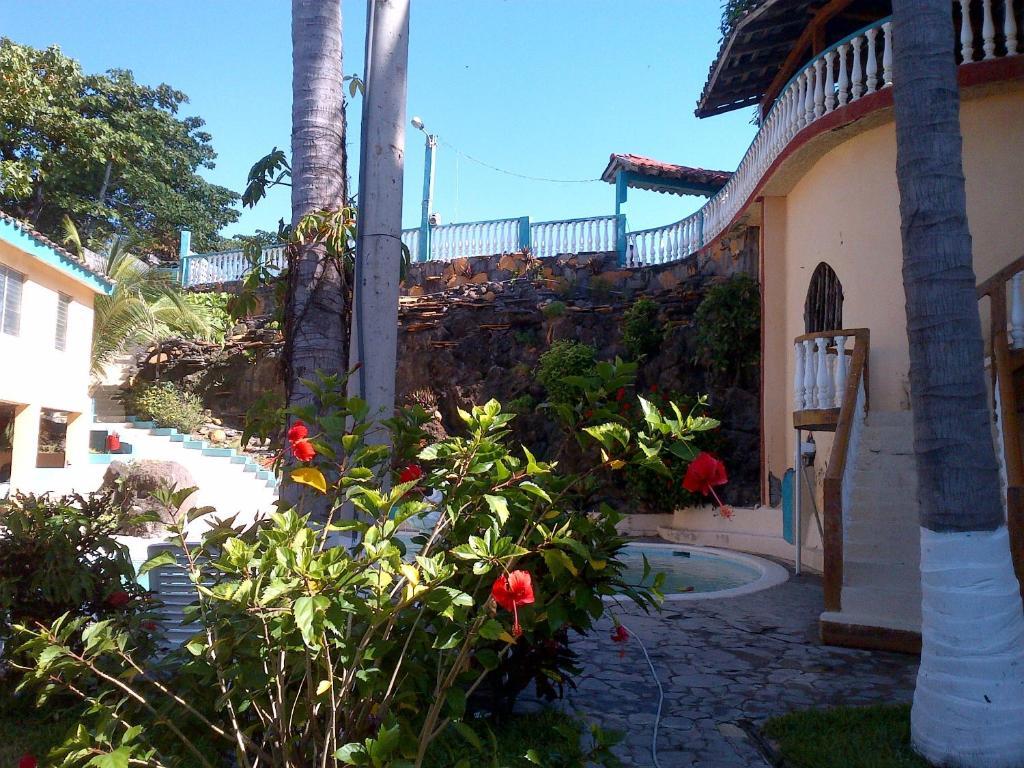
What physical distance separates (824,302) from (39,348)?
13.1m

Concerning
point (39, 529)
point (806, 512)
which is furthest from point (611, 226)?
point (39, 529)

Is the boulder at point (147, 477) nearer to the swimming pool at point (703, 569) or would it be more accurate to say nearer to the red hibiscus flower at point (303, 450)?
the swimming pool at point (703, 569)

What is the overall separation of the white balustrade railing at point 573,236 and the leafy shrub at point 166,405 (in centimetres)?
894

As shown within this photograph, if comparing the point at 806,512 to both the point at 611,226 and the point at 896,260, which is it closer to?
the point at 896,260

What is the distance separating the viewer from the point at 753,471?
13031 millimetres

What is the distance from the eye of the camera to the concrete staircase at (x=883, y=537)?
235 inches

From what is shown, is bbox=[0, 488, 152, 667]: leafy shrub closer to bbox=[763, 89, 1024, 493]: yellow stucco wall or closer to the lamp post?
bbox=[763, 89, 1024, 493]: yellow stucco wall

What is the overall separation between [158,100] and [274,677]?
31.5 m

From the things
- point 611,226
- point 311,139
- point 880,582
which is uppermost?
point 611,226

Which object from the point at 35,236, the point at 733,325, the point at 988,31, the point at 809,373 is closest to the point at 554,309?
the point at 733,325

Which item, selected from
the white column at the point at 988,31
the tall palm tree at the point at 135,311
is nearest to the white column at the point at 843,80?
the white column at the point at 988,31

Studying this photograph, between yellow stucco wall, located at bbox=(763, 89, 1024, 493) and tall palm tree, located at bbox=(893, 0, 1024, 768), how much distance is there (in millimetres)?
5077

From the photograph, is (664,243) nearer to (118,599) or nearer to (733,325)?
(733,325)

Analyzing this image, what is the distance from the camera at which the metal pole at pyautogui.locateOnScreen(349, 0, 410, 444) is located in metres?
4.10
